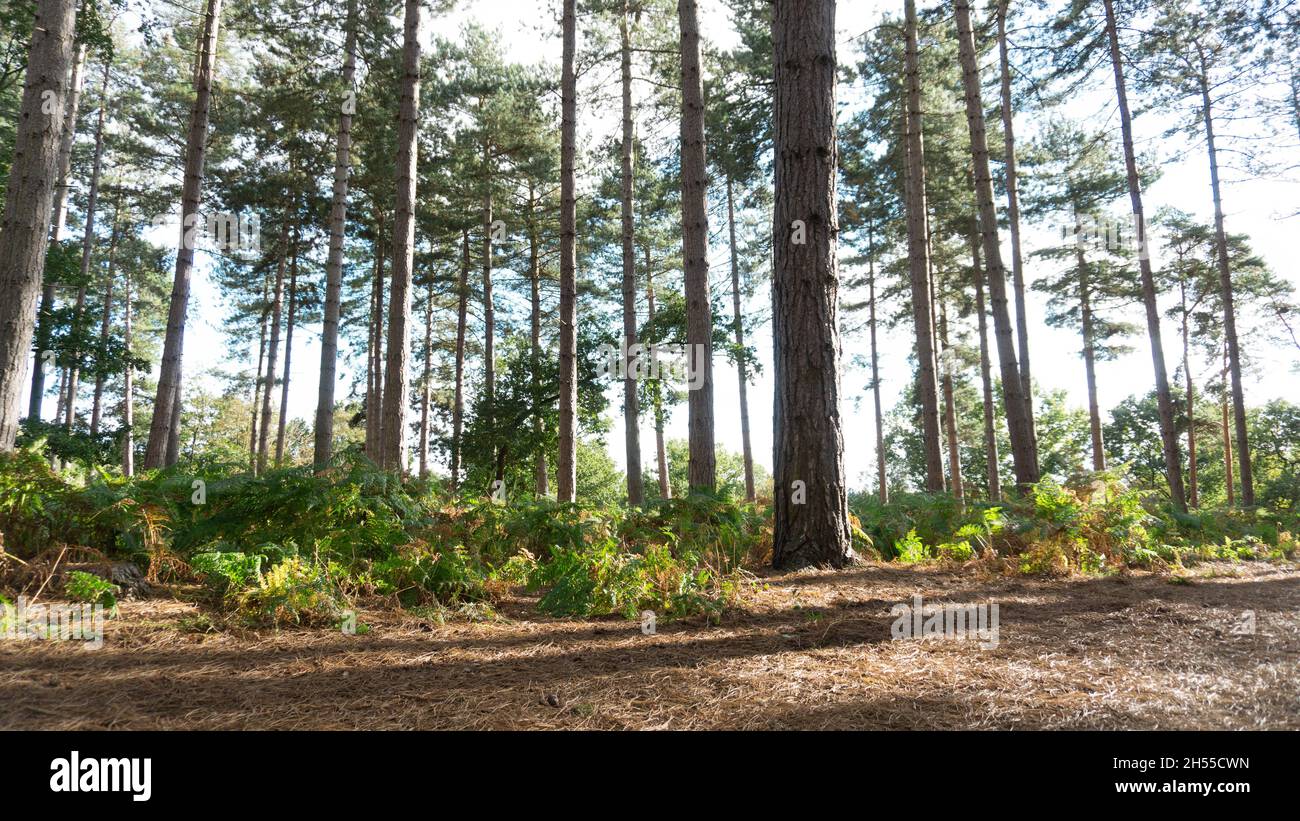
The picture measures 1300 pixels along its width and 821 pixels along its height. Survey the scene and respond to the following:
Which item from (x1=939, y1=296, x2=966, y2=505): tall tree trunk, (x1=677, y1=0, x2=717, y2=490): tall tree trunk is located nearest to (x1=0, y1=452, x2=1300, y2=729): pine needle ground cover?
(x1=677, y1=0, x2=717, y2=490): tall tree trunk

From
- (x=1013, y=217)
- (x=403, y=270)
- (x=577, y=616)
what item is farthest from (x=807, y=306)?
(x=1013, y=217)

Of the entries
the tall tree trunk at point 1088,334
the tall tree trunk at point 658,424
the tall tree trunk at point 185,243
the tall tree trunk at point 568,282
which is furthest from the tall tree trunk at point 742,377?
the tall tree trunk at point 185,243

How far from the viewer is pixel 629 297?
14961 millimetres

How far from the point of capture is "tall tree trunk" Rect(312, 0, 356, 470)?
41.4 ft

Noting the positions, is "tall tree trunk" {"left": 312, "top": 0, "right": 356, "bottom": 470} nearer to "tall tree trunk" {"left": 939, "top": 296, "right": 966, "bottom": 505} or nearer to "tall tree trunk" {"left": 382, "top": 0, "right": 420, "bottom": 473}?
"tall tree trunk" {"left": 382, "top": 0, "right": 420, "bottom": 473}

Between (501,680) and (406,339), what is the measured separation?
7479mm

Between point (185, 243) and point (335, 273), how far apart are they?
8.45ft

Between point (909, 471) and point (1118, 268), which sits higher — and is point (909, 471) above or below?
below

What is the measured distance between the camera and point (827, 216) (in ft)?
18.3

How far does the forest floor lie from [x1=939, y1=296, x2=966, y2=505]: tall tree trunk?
1192 centimetres

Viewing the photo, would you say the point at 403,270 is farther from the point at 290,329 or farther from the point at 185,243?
the point at 290,329

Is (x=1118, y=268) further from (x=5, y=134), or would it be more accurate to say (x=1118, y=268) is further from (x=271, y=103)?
(x=5, y=134)

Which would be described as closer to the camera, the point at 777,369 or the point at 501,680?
the point at 501,680
